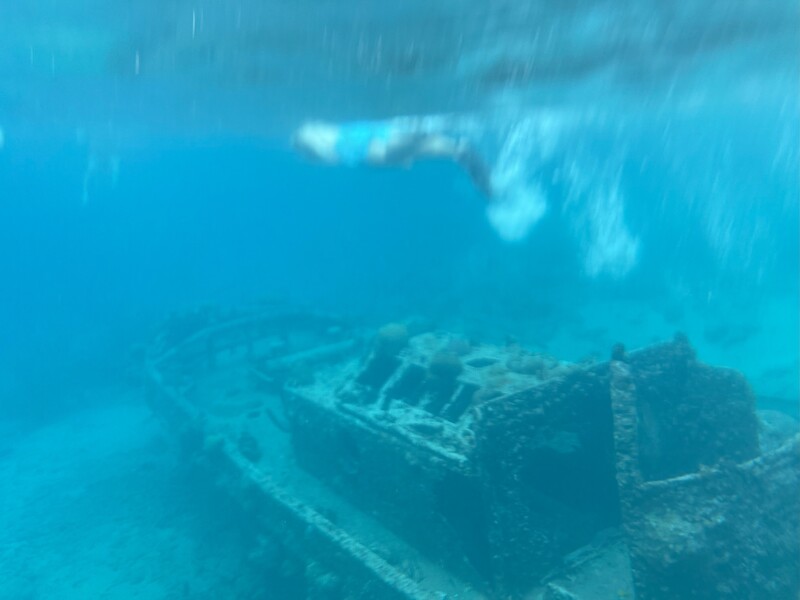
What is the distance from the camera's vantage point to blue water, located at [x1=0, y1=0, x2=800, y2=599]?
1117 cm

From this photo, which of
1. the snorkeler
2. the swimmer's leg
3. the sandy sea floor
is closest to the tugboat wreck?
Answer: the sandy sea floor

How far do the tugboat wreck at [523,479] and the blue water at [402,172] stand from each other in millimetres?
2697

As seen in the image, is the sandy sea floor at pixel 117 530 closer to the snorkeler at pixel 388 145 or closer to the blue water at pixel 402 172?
the blue water at pixel 402 172

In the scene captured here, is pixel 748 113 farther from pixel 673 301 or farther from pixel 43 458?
pixel 43 458

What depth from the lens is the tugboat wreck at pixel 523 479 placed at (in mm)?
4512

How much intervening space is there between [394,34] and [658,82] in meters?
12.5

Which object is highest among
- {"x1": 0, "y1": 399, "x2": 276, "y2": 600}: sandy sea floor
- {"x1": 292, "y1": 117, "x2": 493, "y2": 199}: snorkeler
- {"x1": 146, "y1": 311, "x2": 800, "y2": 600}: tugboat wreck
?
{"x1": 292, "y1": 117, "x2": 493, "y2": 199}: snorkeler

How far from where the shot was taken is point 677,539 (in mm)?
4301

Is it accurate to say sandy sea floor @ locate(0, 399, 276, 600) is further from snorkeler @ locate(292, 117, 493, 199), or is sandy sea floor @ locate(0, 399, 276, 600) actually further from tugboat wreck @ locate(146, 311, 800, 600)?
snorkeler @ locate(292, 117, 493, 199)

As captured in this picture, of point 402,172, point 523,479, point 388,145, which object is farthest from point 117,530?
point 402,172

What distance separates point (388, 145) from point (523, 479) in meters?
14.4

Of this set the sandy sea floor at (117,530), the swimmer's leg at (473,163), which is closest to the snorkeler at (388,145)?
the swimmer's leg at (473,163)

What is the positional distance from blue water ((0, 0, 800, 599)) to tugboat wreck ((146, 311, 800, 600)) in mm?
2697

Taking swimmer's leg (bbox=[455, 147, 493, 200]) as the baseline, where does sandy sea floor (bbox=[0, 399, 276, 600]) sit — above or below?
below
